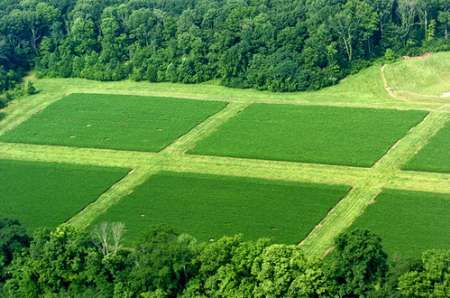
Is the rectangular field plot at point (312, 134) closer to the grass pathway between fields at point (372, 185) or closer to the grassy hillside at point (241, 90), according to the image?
the grass pathway between fields at point (372, 185)

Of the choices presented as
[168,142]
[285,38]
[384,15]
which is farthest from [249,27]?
[168,142]

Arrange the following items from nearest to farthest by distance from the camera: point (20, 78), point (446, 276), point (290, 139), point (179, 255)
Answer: point (446, 276) < point (179, 255) < point (290, 139) < point (20, 78)

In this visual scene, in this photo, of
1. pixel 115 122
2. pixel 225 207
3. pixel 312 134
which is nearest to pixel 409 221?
pixel 225 207

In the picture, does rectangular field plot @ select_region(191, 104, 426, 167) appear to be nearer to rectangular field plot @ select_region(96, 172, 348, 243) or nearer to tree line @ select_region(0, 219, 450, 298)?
rectangular field plot @ select_region(96, 172, 348, 243)

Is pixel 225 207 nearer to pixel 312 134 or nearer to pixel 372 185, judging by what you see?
pixel 372 185

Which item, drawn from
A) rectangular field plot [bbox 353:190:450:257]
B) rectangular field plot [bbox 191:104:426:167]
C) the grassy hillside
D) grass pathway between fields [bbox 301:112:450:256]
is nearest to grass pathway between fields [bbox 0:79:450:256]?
grass pathway between fields [bbox 301:112:450:256]

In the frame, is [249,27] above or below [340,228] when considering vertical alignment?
above

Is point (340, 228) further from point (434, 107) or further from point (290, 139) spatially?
point (434, 107)
